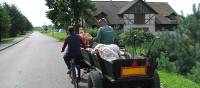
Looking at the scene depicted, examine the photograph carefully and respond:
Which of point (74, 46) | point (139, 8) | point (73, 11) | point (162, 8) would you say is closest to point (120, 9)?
point (139, 8)

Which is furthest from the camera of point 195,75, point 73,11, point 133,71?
point 73,11

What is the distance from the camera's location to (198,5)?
1459cm

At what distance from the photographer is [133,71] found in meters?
8.47

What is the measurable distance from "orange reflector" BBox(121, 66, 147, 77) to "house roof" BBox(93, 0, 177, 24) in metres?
55.6

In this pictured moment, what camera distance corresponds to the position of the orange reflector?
8.40 metres

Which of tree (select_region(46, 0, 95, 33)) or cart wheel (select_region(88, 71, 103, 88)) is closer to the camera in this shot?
cart wheel (select_region(88, 71, 103, 88))

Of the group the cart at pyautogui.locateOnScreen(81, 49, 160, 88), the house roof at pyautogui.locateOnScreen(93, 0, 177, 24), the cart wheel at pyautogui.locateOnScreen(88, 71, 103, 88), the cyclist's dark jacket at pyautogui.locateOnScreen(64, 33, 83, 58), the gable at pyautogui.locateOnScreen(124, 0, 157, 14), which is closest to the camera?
the cart at pyautogui.locateOnScreen(81, 49, 160, 88)

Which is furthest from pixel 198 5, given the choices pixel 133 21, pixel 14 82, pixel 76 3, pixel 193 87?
pixel 133 21

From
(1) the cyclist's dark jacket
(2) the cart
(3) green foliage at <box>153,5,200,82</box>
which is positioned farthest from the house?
(2) the cart

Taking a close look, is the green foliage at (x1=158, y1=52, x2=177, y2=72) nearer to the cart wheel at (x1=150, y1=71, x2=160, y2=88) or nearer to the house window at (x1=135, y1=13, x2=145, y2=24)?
the cart wheel at (x1=150, y1=71, x2=160, y2=88)

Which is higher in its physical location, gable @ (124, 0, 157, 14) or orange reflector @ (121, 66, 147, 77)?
gable @ (124, 0, 157, 14)

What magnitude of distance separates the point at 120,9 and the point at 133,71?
6157cm

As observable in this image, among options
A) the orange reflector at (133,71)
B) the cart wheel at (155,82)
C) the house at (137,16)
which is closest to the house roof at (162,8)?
the house at (137,16)

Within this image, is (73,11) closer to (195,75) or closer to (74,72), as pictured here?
(195,75)
